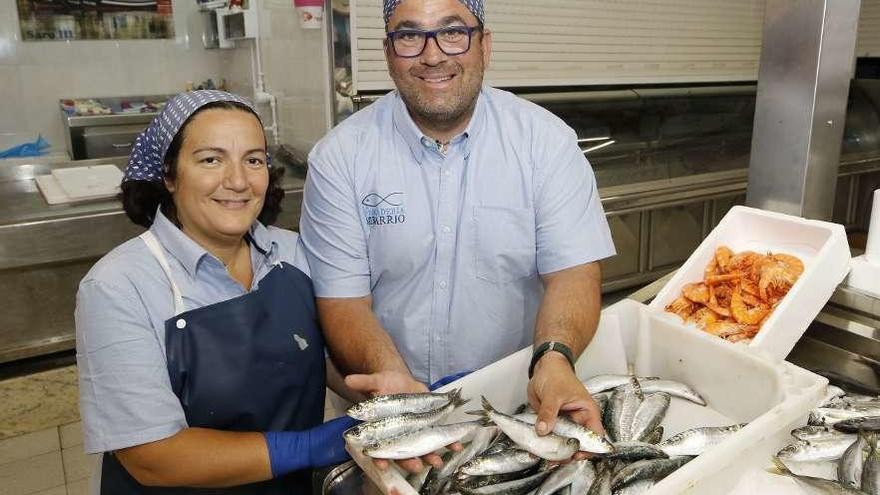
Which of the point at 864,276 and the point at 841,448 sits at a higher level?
the point at 864,276

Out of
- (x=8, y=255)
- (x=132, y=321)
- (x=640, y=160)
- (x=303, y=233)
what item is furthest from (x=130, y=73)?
(x=132, y=321)

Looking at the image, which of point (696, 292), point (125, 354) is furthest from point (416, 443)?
point (696, 292)

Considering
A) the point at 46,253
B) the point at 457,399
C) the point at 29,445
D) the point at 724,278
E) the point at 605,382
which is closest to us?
the point at 457,399

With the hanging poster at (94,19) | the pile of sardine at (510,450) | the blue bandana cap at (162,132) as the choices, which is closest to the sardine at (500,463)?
the pile of sardine at (510,450)

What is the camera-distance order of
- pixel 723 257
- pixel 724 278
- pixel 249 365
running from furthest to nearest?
pixel 723 257 → pixel 724 278 → pixel 249 365

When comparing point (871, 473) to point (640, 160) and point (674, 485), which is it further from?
point (640, 160)

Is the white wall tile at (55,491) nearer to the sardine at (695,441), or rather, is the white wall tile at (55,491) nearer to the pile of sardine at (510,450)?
the pile of sardine at (510,450)

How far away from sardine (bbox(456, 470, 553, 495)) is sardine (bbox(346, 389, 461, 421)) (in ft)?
0.67

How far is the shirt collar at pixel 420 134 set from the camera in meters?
2.07

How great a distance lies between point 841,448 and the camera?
1536mm

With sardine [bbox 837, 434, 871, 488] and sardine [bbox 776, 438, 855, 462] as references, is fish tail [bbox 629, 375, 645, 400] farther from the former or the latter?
sardine [bbox 837, 434, 871, 488]

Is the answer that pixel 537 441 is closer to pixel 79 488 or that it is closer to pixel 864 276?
pixel 864 276

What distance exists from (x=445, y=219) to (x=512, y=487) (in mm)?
883

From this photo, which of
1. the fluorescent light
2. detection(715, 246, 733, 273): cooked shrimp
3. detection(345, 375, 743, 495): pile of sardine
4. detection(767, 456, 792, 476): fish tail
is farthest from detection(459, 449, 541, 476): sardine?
the fluorescent light
